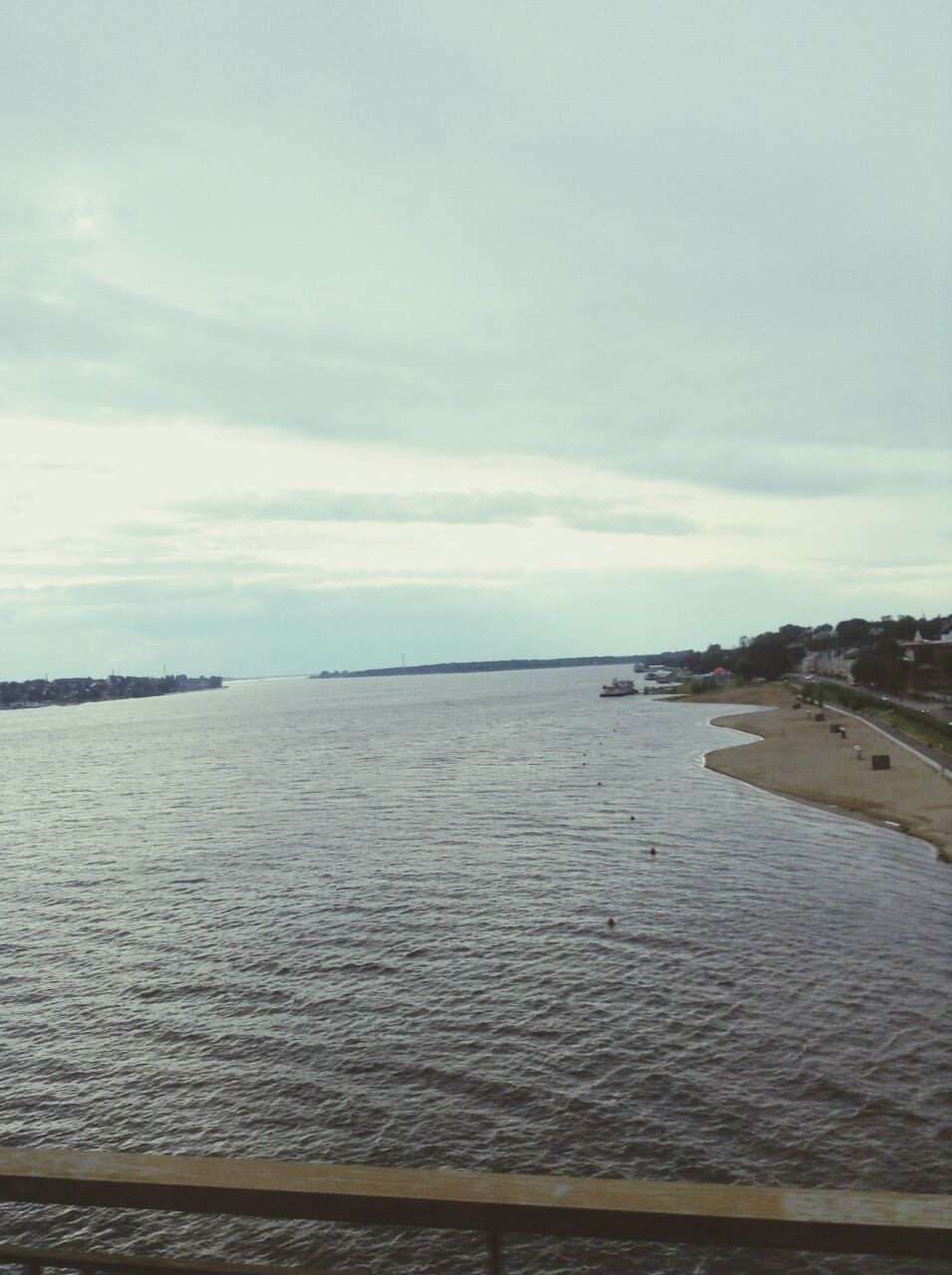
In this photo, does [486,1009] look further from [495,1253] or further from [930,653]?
[930,653]

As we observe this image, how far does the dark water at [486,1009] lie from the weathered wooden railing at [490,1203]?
9.90 meters

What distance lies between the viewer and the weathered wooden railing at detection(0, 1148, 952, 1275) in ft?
10.7

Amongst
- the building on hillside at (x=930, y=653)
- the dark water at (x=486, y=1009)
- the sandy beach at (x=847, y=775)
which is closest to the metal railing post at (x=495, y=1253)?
the dark water at (x=486, y=1009)

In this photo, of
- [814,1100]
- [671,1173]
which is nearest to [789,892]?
[814,1100]

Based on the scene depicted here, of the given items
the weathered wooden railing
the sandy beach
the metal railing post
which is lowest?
the sandy beach

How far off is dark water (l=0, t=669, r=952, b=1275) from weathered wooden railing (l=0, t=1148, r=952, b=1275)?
990cm

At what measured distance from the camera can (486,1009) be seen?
2155cm

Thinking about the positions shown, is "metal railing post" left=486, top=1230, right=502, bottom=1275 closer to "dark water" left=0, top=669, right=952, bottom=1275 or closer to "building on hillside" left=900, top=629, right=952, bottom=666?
"dark water" left=0, top=669, right=952, bottom=1275

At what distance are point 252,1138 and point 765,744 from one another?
70.9m

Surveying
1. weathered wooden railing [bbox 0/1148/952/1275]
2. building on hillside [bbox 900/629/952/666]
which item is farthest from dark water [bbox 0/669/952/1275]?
building on hillside [bbox 900/629/952/666]

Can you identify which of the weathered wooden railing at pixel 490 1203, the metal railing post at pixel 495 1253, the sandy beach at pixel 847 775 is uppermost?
the weathered wooden railing at pixel 490 1203

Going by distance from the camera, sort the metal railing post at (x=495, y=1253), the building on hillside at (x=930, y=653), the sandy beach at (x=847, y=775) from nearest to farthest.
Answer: the metal railing post at (x=495, y=1253) < the sandy beach at (x=847, y=775) < the building on hillside at (x=930, y=653)

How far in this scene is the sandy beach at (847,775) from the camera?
150ft

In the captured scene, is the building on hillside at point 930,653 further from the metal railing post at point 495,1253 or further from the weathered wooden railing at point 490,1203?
the metal railing post at point 495,1253
